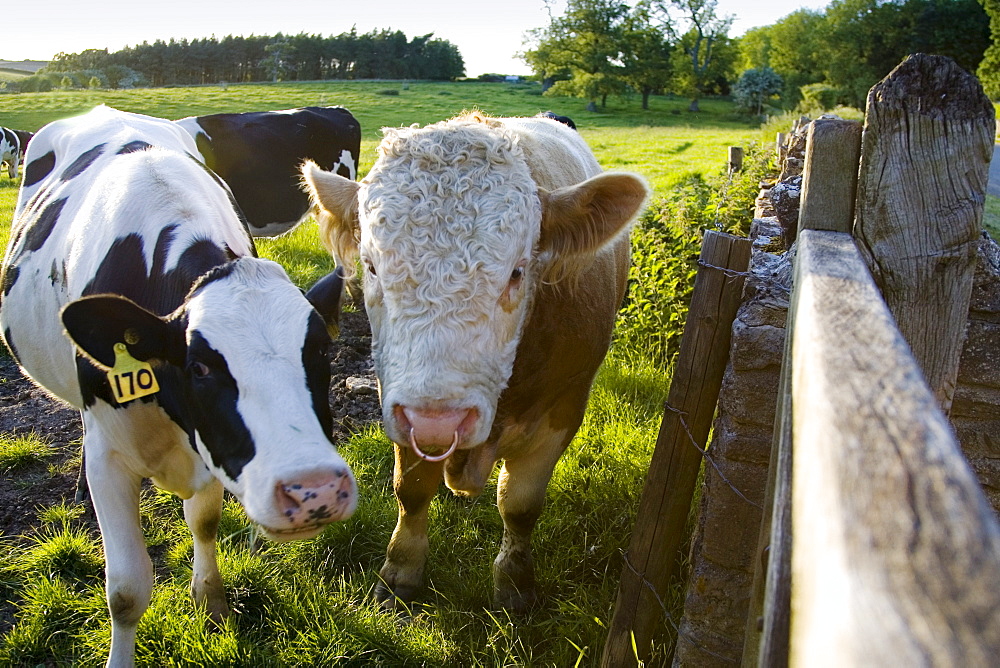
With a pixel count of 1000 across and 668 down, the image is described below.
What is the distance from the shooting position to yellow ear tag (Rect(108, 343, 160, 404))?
239cm

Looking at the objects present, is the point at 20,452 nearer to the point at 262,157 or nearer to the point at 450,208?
→ the point at 450,208

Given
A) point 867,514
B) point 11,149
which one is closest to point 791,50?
point 11,149

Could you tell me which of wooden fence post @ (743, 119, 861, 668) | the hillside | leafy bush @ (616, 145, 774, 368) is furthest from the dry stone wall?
the hillside

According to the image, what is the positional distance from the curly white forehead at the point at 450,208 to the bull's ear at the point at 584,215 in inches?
3.2

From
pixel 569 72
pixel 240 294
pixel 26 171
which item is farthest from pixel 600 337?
pixel 569 72

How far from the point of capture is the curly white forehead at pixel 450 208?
8.09 ft

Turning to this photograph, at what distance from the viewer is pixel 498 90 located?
5975 cm

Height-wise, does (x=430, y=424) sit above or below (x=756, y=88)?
below

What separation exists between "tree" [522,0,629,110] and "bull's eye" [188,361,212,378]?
203 feet

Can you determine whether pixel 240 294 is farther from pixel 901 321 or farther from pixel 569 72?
pixel 569 72

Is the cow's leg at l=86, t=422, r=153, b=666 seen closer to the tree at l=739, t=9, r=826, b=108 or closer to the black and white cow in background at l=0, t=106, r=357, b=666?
the black and white cow in background at l=0, t=106, r=357, b=666

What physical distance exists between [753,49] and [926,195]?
96450 millimetres

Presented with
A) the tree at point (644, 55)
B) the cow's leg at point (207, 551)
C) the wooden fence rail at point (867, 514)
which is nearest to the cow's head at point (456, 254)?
the cow's leg at point (207, 551)

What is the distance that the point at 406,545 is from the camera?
3336mm
